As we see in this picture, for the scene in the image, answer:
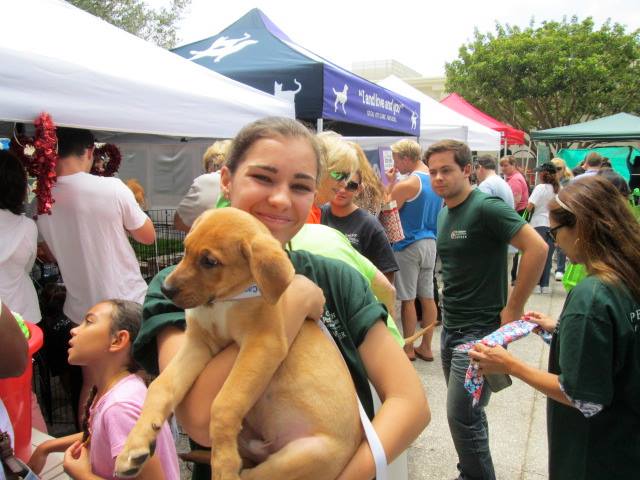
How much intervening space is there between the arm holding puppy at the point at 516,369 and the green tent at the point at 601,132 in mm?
14337

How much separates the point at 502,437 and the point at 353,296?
3240 mm

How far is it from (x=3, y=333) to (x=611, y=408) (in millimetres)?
2135

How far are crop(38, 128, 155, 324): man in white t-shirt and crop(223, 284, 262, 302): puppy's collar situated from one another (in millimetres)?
2584

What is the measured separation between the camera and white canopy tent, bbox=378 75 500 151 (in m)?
9.94

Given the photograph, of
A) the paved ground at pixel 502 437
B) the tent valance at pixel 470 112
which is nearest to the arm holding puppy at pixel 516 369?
the paved ground at pixel 502 437

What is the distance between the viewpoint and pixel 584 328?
A: 5.96ft

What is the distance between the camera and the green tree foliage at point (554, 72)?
28297 millimetres

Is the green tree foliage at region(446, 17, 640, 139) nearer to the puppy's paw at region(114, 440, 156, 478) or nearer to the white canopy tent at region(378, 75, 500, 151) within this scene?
the white canopy tent at region(378, 75, 500, 151)

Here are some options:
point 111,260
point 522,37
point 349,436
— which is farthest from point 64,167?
point 522,37

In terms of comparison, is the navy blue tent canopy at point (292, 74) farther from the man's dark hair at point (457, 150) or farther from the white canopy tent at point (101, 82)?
the man's dark hair at point (457, 150)

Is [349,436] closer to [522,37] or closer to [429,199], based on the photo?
[429,199]

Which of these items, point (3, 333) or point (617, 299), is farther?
point (617, 299)

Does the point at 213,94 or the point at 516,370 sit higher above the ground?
the point at 213,94

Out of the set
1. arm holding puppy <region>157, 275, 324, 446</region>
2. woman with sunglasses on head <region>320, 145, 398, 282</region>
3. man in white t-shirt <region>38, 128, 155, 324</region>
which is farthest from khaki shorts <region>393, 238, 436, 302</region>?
arm holding puppy <region>157, 275, 324, 446</region>
